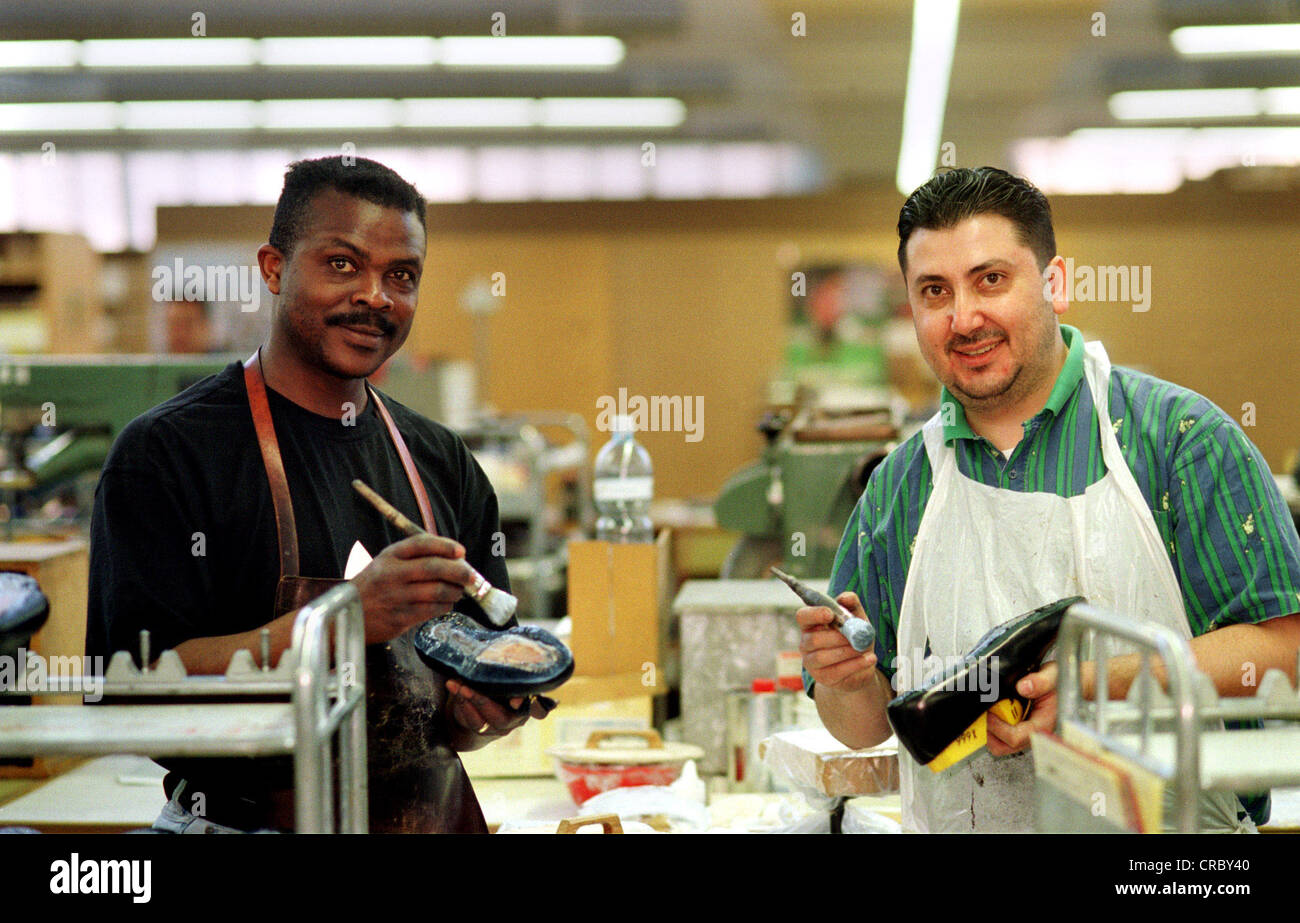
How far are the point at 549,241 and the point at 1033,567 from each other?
7503mm

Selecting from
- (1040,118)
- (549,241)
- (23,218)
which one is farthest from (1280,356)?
(23,218)

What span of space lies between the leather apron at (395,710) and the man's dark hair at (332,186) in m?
0.19

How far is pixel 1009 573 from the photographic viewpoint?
1.81 metres

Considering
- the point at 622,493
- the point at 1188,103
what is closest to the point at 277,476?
the point at 622,493

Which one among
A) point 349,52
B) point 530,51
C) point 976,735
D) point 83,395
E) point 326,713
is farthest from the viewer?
point 530,51

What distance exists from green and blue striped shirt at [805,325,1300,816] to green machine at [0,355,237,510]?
1950mm

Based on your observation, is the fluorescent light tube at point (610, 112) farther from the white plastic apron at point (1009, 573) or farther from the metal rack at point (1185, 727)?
the metal rack at point (1185, 727)

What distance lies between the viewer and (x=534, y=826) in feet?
7.11

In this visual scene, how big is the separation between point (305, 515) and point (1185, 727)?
113 cm

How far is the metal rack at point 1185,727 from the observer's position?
1140 mm

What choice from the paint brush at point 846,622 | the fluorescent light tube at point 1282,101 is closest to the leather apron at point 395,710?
the paint brush at point 846,622

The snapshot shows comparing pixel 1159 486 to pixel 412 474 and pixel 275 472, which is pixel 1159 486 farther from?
pixel 275 472

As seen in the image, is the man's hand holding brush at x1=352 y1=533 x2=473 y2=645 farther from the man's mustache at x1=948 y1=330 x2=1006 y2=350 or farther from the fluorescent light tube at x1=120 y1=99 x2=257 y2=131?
the fluorescent light tube at x1=120 y1=99 x2=257 y2=131

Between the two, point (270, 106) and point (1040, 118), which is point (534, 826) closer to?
point (270, 106)
